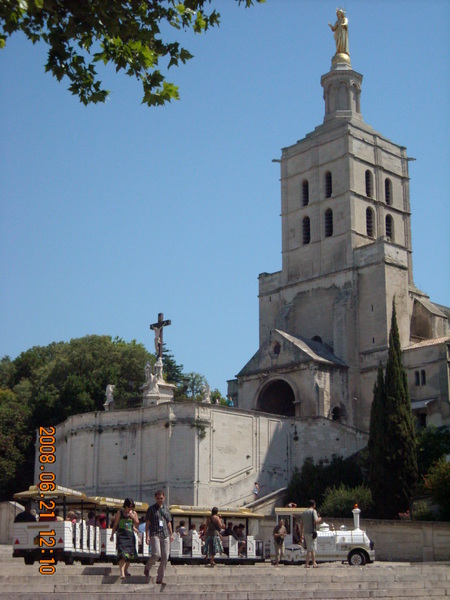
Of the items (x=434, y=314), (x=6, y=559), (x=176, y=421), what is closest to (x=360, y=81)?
(x=434, y=314)

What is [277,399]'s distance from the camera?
60875mm

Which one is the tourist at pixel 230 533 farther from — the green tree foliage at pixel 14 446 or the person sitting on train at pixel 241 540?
the green tree foliage at pixel 14 446

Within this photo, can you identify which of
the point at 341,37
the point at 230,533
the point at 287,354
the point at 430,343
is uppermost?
the point at 341,37

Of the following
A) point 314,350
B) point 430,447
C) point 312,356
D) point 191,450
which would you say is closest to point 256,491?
point 191,450

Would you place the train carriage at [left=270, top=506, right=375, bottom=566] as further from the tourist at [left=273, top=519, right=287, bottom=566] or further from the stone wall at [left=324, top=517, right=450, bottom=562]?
the stone wall at [left=324, top=517, right=450, bottom=562]

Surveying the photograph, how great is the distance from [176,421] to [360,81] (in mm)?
31111

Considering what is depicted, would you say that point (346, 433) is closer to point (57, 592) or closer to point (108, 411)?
point (108, 411)

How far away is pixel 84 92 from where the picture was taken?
13.5 m

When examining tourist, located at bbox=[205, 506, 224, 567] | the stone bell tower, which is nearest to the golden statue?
the stone bell tower

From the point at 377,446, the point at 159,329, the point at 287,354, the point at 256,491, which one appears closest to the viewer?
the point at 377,446

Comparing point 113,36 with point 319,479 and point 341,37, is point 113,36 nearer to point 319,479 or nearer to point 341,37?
point 319,479

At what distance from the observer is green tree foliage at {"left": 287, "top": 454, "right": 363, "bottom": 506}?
48.4m

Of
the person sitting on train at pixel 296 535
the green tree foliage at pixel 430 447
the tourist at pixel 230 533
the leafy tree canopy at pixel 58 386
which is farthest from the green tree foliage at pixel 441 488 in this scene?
the leafy tree canopy at pixel 58 386

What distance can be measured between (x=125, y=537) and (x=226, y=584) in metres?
2.12
